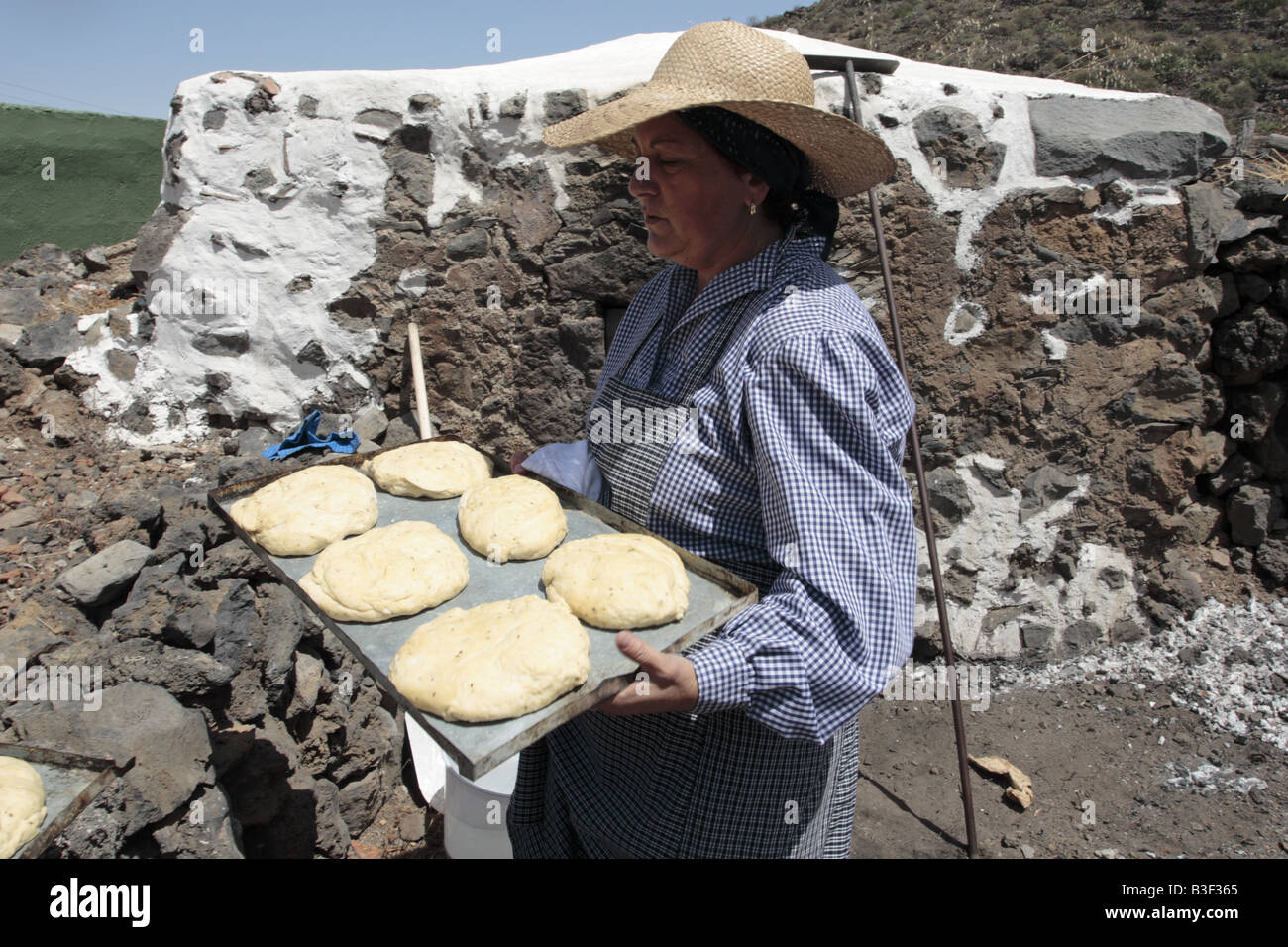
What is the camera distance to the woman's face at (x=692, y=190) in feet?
5.01

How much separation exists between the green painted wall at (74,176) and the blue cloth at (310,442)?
5.80 metres

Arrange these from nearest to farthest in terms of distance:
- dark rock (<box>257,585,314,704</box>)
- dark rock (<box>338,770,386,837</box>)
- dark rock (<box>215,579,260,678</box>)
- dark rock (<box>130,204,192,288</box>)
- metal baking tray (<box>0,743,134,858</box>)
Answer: metal baking tray (<box>0,743,134,858</box>) < dark rock (<box>215,579,260,678</box>) < dark rock (<box>257,585,314,704</box>) < dark rock (<box>338,770,386,837</box>) < dark rock (<box>130,204,192,288</box>)

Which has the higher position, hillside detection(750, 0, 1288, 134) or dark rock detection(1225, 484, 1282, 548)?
hillside detection(750, 0, 1288, 134)

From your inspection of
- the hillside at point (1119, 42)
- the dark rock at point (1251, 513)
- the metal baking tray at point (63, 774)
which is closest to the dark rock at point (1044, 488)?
the dark rock at point (1251, 513)

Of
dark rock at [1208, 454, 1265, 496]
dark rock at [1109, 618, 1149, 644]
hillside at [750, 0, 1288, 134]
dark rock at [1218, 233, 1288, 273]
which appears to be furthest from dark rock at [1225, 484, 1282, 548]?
hillside at [750, 0, 1288, 134]

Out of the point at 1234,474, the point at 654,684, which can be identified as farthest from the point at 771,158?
the point at 1234,474

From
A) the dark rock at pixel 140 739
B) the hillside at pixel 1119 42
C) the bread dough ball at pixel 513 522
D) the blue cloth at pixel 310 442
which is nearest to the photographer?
the bread dough ball at pixel 513 522

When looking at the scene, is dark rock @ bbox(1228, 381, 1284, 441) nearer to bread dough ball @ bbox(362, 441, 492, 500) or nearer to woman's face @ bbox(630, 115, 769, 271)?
woman's face @ bbox(630, 115, 769, 271)

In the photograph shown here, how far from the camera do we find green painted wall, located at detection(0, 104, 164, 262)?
22.7 feet

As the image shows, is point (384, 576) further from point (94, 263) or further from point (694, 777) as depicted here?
point (94, 263)

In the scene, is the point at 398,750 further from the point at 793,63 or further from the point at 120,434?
the point at 793,63

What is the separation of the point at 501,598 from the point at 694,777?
55 centimetres

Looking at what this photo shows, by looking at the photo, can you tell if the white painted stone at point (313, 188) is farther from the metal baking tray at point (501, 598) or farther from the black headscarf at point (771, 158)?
the black headscarf at point (771, 158)

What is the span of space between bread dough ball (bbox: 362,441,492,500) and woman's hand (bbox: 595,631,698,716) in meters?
0.95
